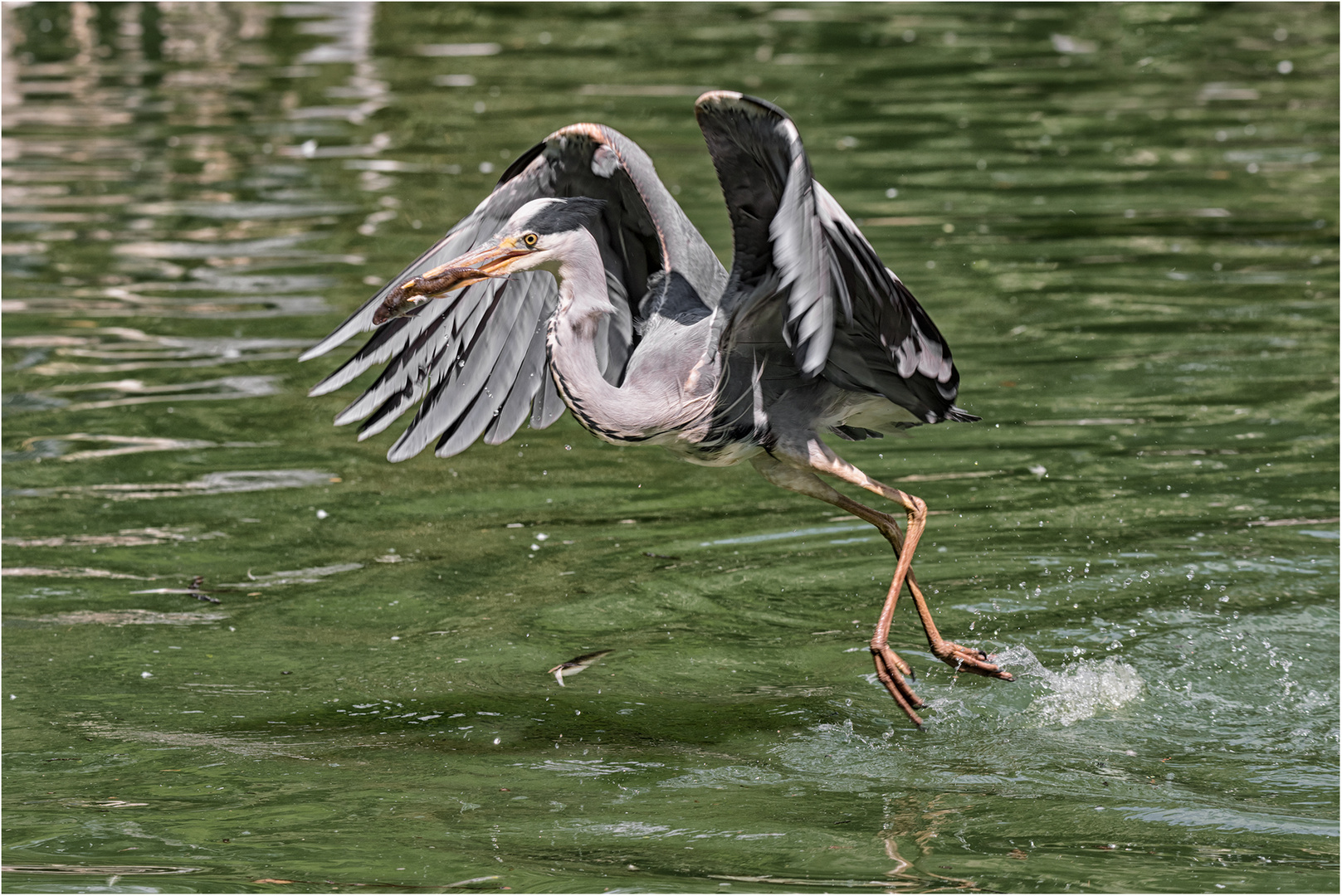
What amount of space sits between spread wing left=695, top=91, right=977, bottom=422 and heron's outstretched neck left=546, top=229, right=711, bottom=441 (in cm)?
32

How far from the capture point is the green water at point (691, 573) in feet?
16.5

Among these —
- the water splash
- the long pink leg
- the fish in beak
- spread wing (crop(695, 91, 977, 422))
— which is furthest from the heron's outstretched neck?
the water splash

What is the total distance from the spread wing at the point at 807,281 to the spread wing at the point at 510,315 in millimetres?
571

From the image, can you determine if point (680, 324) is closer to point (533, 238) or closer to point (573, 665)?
point (533, 238)

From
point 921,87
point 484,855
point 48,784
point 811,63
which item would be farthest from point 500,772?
point 811,63

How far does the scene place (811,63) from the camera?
17984 millimetres

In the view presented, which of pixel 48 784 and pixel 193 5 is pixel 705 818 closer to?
pixel 48 784

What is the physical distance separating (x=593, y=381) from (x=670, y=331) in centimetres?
55

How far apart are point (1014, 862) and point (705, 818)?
970 mm

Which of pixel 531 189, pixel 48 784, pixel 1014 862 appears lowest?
pixel 48 784

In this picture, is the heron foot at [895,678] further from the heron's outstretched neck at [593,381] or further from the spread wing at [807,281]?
the heron's outstretched neck at [593,381]

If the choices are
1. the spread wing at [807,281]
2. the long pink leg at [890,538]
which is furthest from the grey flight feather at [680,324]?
the long pink leg at [890,538]

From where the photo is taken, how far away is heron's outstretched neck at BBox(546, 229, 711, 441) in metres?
5.48

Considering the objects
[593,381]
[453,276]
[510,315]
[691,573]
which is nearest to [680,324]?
[593,381]
